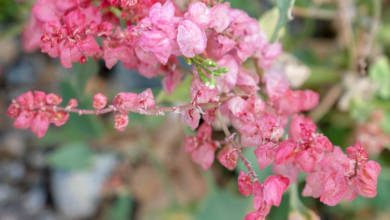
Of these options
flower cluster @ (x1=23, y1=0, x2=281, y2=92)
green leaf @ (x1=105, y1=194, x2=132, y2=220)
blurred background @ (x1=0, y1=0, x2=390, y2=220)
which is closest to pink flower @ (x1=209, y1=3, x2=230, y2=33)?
flower cluster @ (x1=23, y1=0, x2=281, y2=92)

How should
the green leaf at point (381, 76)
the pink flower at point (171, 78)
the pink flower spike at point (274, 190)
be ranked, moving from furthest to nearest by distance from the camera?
1. the green leaf at point (381, 76)
2. the pink flower at point (171, 78)
3. the pink flower spike at point (274, 190)

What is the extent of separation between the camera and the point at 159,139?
1.29 meters

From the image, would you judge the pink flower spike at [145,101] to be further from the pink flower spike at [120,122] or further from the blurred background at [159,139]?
the blurred background at [159,139]

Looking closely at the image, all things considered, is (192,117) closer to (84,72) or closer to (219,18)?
(219,18)

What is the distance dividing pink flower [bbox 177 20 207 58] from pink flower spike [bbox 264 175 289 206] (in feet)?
0.45

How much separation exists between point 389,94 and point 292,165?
0.49 meters

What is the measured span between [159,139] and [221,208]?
43 cm

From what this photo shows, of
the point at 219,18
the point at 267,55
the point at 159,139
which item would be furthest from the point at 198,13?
the point at 159,139

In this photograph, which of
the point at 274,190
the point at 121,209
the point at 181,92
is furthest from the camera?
the point at 121,209

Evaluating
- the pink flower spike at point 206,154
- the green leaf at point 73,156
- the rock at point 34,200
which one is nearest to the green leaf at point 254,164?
the pink flower spike at point 206,154

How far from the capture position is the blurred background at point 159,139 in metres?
0.89

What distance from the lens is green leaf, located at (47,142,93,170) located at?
1.11 m

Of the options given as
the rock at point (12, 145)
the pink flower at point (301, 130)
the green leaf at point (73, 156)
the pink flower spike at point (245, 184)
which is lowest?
the rock at point (12, 145)

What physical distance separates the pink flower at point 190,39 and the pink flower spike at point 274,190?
0.14 meters
